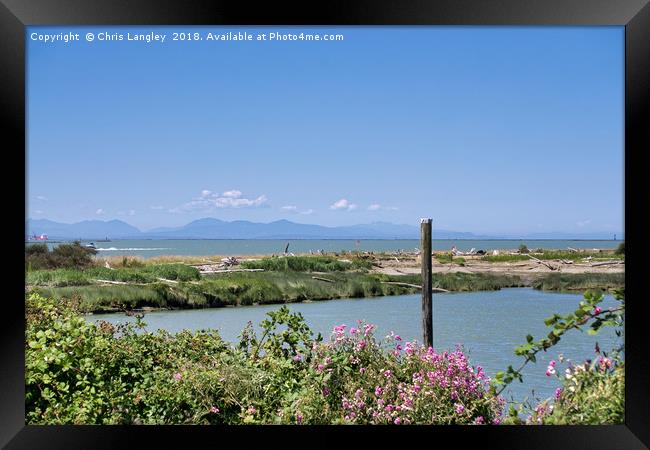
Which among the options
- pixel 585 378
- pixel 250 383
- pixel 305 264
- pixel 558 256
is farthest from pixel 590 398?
pixel 558 256

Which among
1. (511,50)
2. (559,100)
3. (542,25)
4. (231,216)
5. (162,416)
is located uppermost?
(511,50)

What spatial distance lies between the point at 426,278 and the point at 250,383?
4.88ft

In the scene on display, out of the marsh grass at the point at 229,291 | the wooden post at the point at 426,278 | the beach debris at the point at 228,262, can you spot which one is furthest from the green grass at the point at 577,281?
the beach debris at the point at 228,262

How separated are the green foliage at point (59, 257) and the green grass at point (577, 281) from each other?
5.09 m

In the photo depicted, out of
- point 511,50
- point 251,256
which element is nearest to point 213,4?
point 251,256

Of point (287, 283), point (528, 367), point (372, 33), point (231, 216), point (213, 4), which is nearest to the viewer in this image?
point (213, 4)

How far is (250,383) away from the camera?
358cm

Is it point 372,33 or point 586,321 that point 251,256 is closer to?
point 372,33

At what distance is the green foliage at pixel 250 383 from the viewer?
3.42m

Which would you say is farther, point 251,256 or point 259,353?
point 251,256

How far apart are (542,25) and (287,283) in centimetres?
344

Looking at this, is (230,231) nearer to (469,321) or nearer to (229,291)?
(229,291)

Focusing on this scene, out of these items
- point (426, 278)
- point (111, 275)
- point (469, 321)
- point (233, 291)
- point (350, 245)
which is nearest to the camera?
point (426, 278)

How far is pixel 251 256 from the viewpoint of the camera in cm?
596
